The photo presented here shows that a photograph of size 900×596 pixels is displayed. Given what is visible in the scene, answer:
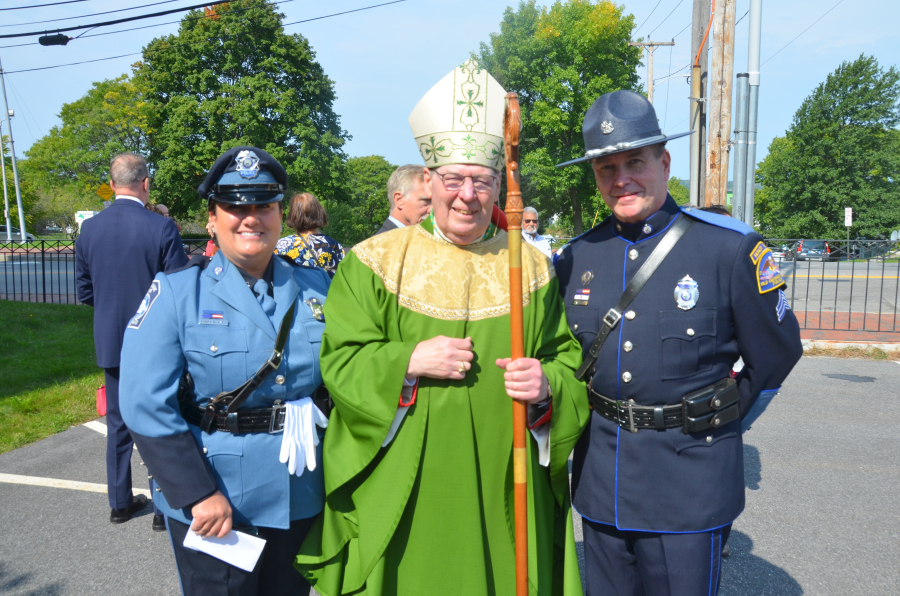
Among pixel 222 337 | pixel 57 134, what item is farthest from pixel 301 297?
pixel 57 134

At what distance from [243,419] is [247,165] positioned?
841 mm

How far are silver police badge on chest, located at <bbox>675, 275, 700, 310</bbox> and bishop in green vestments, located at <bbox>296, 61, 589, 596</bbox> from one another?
39 centimetres

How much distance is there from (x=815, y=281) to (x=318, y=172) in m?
19.0

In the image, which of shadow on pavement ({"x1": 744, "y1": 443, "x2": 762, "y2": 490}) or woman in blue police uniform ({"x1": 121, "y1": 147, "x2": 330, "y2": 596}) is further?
shadow on pavement ({"x1": 744, "y1": 443, "x2": 762, "y2": 490})

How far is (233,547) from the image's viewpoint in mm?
1963

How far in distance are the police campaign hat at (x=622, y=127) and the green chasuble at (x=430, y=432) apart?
464mm

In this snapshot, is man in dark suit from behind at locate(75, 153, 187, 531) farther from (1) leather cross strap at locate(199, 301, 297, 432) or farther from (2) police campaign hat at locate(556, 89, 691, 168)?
(2) police campaign hat at locate(556, 89, 691, 168)

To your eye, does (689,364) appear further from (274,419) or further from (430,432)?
(274,419)

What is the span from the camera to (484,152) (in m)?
2.05

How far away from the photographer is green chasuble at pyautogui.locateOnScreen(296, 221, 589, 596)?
6.44ft

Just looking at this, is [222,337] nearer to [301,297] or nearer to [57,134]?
[301,297]

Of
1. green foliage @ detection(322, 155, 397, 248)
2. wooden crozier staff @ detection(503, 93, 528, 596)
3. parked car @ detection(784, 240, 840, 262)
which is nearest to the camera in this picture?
wooden crozier staff @ detection(503, 93, 528, 596)

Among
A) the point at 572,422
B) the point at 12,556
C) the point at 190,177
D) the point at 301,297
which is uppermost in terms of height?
the point at 190,177

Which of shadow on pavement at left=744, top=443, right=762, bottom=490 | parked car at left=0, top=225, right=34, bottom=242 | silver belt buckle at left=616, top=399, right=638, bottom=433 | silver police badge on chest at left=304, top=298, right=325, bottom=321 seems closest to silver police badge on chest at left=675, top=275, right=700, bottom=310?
silver belt buckle at left=616, top=399, right=638, bottom=433
